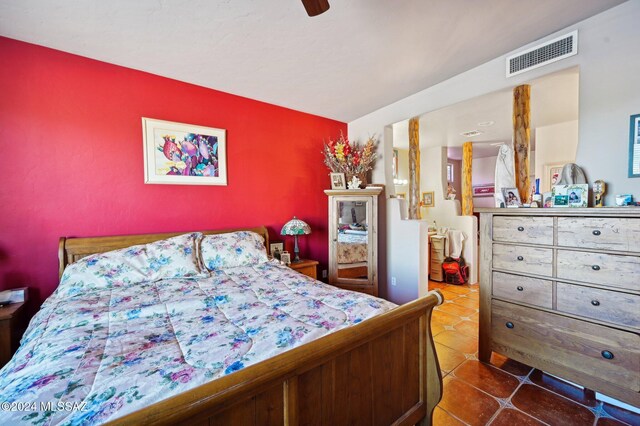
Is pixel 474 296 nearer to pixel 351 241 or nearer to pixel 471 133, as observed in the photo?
pixel 351 241

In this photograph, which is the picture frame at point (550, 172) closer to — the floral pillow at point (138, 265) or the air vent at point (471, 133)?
the air vent at point (471, 133)

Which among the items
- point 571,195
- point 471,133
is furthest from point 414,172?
point 571,195

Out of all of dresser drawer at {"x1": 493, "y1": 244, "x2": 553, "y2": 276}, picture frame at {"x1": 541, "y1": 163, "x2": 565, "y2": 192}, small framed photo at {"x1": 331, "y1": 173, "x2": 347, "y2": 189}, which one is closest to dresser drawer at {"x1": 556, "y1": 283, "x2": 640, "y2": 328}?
dresser drawer at {"x1": 493, "y1": 244, "x2": 553, "y2": 276}

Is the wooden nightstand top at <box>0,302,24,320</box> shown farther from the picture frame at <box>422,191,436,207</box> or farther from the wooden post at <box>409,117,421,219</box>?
the picture frame at <box>422,191,436,207</box>

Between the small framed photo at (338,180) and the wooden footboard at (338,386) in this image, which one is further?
the small framed photo at (338,180)

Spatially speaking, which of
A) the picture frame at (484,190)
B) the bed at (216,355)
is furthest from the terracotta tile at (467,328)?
the picture frame at (484,190)

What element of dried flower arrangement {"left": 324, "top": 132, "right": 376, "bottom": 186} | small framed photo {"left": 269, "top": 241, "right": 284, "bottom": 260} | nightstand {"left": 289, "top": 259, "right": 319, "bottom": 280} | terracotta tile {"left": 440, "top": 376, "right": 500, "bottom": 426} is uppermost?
dried flower arrangement {"left": 324, "top": 132, "right": 376, "bottom": 186}

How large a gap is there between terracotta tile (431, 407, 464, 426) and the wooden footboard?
1.14ft

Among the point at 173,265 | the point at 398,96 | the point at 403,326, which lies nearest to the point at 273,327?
the point at 403,326

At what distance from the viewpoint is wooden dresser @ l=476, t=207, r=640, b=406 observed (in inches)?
61.3

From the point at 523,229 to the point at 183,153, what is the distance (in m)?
3.14

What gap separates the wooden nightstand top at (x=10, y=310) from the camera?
5.63 ft

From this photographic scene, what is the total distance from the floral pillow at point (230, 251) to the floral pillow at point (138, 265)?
0.40 ft

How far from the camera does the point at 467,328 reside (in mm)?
2812
